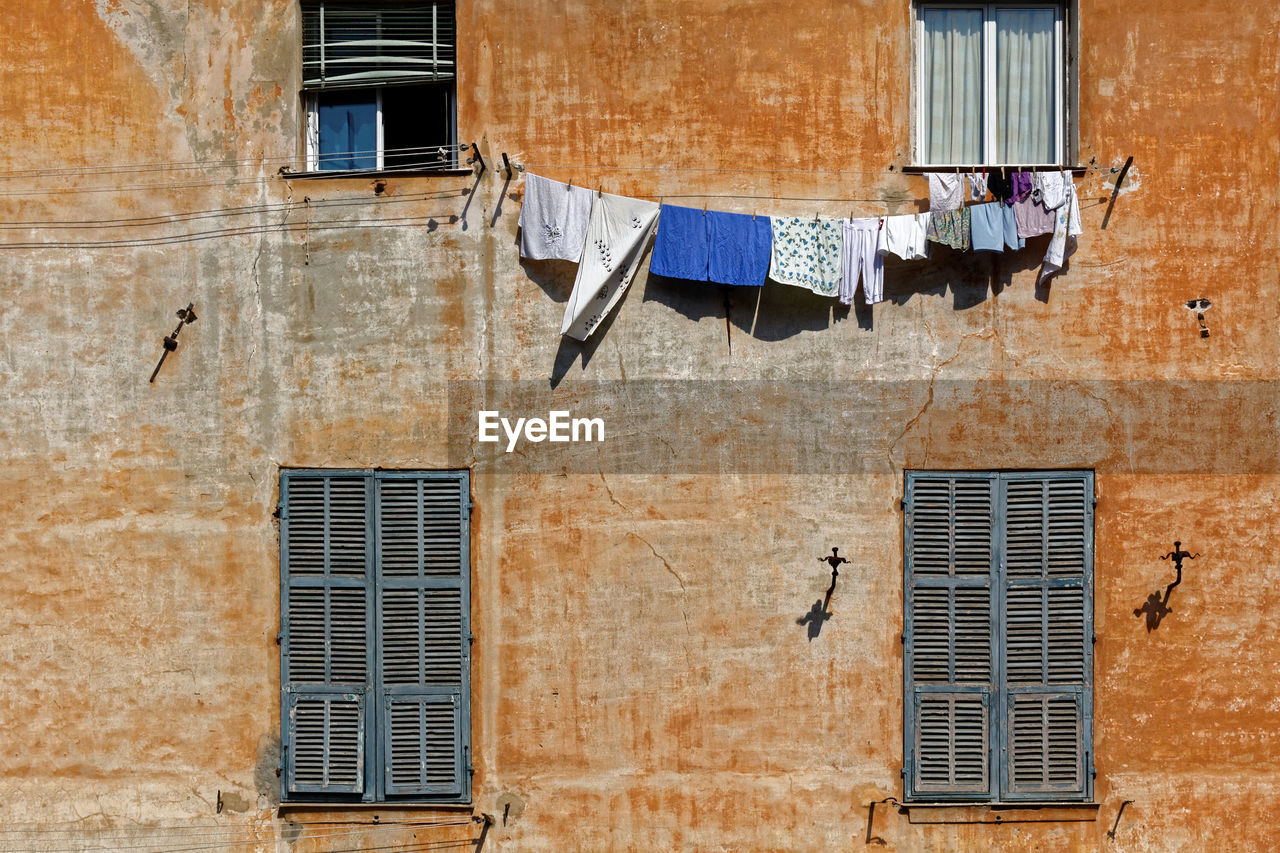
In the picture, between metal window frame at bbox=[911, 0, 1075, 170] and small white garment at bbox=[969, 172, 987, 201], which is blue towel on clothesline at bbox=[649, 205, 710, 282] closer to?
metal window frame at bbox=[911, 0, 1075, 170]

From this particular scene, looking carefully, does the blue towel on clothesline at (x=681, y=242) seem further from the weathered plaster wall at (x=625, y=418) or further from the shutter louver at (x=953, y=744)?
the shutter louver at (x=953, y=744)

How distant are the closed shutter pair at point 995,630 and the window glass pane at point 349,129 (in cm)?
450

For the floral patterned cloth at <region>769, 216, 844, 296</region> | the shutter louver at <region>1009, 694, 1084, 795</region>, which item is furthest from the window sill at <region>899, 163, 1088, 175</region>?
the shutter louver at <region>1009, 694, 1084, 795</region>

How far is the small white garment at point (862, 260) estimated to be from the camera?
703cm

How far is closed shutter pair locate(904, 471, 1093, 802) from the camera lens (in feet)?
23.4

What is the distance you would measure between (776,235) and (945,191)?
3.89 feet

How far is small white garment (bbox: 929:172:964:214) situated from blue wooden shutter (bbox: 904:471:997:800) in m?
1.83

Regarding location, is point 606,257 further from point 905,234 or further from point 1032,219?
point 1032,219

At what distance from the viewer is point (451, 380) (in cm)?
714

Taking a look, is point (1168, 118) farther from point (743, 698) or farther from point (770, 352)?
point (743, 698)

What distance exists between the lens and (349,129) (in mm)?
7488

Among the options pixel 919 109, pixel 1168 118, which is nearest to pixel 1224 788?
pixel 1168 118

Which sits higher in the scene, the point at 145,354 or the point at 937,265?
the point at 937,265

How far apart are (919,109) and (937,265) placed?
3.69 feet
